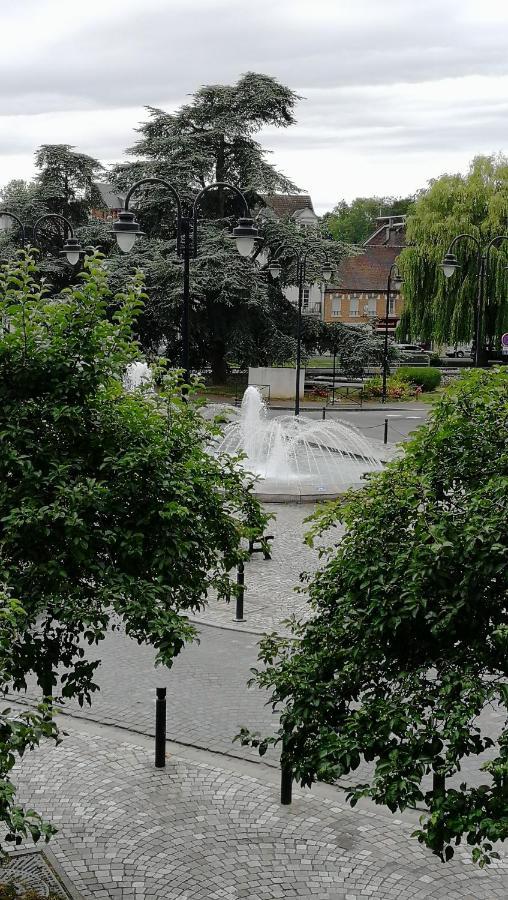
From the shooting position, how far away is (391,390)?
47125 millimetres

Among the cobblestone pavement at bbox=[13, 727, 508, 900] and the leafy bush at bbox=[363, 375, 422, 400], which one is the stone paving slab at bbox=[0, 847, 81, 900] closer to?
the cobblestone pavement at bbox=[13, 727, 508, 900]

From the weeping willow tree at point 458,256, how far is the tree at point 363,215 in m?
83.2

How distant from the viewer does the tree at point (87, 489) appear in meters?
6.28

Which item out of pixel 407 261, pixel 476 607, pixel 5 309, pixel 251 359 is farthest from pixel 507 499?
pixel 407 261

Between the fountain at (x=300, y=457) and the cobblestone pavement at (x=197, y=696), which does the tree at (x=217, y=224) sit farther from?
the cobblestone pavement at (x=197, y=696)

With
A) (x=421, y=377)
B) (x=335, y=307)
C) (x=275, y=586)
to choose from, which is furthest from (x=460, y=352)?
(x=275, y=586)

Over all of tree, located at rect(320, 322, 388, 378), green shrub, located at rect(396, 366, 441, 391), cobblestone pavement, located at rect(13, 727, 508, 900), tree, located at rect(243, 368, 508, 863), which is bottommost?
cobblestone pavement, located at rect(13, 727, 508, 900)

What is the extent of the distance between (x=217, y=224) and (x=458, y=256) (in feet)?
39.7

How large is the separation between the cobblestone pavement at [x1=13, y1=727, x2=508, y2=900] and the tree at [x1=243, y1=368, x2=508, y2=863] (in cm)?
202

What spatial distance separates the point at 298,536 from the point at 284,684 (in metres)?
12.8

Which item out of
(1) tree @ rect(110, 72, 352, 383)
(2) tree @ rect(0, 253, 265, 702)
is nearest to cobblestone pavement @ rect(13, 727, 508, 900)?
(2) tree @ rect(0, 253, 265, 702)

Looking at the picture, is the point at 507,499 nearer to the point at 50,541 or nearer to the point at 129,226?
the point at 50,541

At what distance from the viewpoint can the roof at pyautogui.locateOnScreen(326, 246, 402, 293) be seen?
8694 cm

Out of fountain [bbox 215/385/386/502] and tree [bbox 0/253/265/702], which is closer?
tree [bbox 0/253/265/702]
